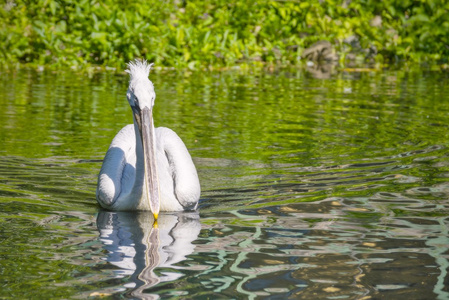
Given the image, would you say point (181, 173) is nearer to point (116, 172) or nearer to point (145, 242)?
point (116, 172)

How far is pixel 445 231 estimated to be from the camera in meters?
4.71

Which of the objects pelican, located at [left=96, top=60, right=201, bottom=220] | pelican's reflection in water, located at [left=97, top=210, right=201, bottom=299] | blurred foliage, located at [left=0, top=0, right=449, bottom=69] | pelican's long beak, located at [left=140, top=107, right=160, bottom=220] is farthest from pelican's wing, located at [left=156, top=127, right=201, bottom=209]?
blurred foliage, located at [left=0, top=0, right=449, bottom=69]

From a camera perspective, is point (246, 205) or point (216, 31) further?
point (216, 31)

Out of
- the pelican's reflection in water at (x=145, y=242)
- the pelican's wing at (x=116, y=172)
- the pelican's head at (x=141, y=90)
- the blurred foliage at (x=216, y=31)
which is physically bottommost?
the pelican's reflection in water at (x=145, y=242)

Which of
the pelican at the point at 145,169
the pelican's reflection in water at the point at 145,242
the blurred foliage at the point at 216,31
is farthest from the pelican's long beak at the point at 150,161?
the blurred foliage at the point at 216,31

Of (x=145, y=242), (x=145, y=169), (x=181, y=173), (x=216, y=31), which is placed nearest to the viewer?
(x=145, y=242)

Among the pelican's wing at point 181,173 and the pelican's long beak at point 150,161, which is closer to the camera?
the pelican's long beak at point 150,161

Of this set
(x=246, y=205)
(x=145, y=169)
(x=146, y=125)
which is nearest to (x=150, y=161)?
(x=145, y=169)

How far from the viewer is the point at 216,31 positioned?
1582 centimetres

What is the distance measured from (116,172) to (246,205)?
875 mm

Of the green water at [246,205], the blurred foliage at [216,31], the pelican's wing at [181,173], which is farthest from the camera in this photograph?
the blurred foliage at [216,31]

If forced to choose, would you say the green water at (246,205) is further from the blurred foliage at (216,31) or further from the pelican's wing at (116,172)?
the blurred foliage at (216,31)

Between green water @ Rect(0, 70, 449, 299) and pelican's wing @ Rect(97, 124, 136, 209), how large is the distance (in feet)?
0.44

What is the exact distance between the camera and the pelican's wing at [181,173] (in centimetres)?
520
